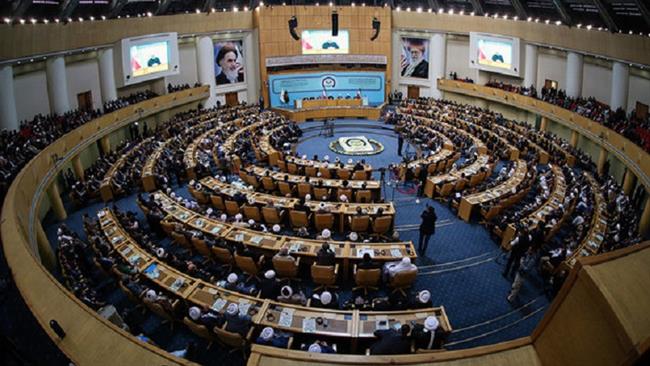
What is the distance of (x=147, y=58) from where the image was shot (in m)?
27.0

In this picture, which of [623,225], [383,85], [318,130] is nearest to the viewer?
[623,225]

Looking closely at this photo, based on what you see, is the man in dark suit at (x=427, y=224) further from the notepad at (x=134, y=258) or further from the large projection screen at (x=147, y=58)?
the large projection screen at (x=147, y=58)

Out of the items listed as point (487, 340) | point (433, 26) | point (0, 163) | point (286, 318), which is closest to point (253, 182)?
point (0, 163)

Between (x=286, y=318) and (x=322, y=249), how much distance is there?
2648 millimetres

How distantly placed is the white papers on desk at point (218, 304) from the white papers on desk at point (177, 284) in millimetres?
1152

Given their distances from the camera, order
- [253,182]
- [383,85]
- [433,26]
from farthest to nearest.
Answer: [383,85] < [433,26] < [253,182]

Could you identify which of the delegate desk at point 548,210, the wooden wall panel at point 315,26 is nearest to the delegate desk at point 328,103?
the wooden wall panel at point 315,26

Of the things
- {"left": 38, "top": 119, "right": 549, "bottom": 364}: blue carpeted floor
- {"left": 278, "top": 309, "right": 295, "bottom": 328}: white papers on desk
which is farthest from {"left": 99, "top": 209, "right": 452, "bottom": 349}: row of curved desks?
{"left": 38, "top": 119, "right": 549, "bottom": 364}: blue carpeted floor

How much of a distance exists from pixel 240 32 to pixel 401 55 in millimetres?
13152

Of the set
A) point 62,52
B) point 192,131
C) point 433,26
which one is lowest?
point 192,131

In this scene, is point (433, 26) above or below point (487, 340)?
above

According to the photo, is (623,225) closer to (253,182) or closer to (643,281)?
(643,281)

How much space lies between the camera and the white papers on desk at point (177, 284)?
9.98 metres

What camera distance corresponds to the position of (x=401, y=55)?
35.8 m
